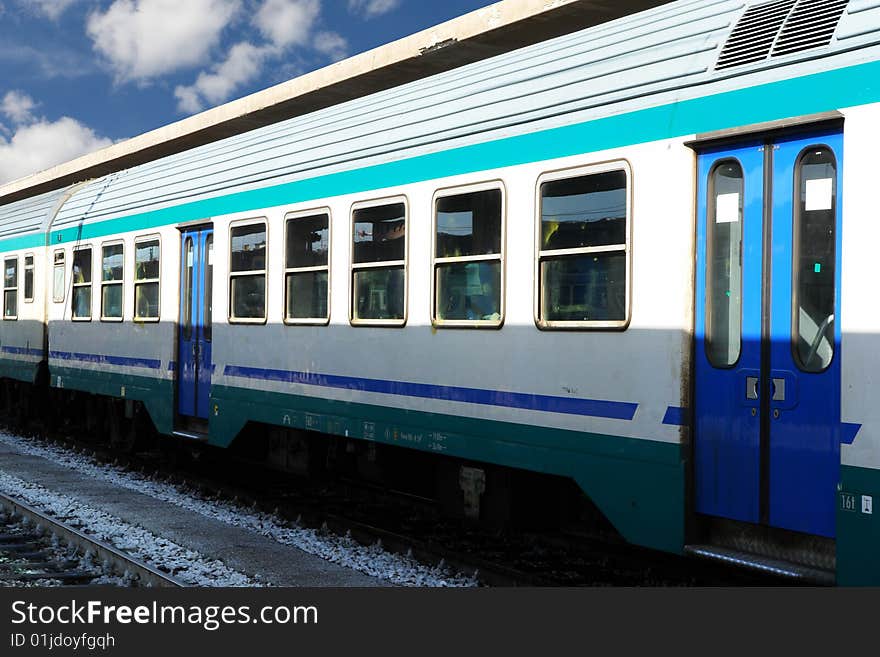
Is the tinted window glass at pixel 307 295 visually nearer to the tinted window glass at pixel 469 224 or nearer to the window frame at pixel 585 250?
the tinted window glass at pixel 469 224

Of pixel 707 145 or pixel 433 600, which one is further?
pixel 433 600

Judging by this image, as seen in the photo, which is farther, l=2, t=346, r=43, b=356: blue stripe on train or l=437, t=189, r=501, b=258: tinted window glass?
l=2, t=346, r=43, b=356: blue stripe on train

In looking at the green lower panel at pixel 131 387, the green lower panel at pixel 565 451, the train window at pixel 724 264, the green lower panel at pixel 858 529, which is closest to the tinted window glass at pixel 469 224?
the green lower panel at pixel 565 451

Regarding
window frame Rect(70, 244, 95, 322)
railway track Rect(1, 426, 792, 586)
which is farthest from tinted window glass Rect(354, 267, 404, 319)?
window frame Rect(70, 244, 95, 322)

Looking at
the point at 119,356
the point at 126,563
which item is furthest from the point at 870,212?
the point at 119,356

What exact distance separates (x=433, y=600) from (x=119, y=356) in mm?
7578

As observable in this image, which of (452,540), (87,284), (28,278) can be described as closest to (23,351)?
(28,278)

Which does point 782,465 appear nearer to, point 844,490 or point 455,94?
point 844,490

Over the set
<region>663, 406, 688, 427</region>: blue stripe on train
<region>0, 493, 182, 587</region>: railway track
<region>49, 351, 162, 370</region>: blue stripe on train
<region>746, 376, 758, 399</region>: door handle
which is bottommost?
<region>0, 493, 182, 587</region>: railway track

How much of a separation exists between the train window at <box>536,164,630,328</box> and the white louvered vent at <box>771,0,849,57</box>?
1.09 metres

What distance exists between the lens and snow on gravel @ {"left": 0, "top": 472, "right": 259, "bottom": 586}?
23.4 ft

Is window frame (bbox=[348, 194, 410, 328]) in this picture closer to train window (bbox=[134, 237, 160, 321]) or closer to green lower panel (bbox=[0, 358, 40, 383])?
train window (bbox=[134, 237, 160, 321])

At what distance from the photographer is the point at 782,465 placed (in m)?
5.11

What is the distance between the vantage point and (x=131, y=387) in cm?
1205
